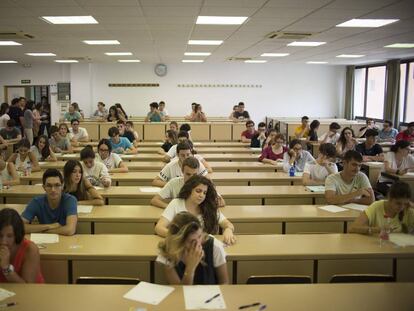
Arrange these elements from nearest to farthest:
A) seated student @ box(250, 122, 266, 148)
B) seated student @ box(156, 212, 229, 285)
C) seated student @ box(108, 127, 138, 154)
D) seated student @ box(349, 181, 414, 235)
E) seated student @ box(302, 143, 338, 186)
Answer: seated student @ box(156, 212, 229, 285) → seated student @ box(349, 181, 414, 235) → seated student @ box(302, 143, 338, 186) → seated student @ box(108, 127, 138, 154) → seated student @ box(250, 122, 266, 148)

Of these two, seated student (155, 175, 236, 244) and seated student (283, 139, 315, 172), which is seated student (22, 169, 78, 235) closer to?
seated student (155, 175, 236, 244)

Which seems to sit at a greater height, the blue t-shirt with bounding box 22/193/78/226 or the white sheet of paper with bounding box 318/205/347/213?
the blue t-shirt with bounding box 22/193/78/226

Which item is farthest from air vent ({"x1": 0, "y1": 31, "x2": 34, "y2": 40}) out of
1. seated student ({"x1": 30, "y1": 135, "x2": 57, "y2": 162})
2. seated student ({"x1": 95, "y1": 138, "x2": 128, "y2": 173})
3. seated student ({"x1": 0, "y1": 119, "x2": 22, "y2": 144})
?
seated student ({"x1": 95, "y1": 138, "x2": 128, "y2": 173})

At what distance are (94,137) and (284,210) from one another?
920 cm

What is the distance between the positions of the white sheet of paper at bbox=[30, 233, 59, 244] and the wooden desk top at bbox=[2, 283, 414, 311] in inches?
28.7

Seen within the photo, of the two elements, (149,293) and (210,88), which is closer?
(149,293)

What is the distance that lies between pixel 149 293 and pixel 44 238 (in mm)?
1312

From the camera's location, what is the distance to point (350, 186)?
4637 millimetres

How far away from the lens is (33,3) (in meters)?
5.16

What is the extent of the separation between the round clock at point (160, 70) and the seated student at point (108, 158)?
10.9 meters

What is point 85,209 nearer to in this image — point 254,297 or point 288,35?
point 254,297

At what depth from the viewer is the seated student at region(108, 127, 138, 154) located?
8.11m

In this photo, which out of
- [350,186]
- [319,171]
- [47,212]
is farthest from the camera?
[319,171]

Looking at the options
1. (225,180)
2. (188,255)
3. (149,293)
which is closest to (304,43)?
(225,180)
